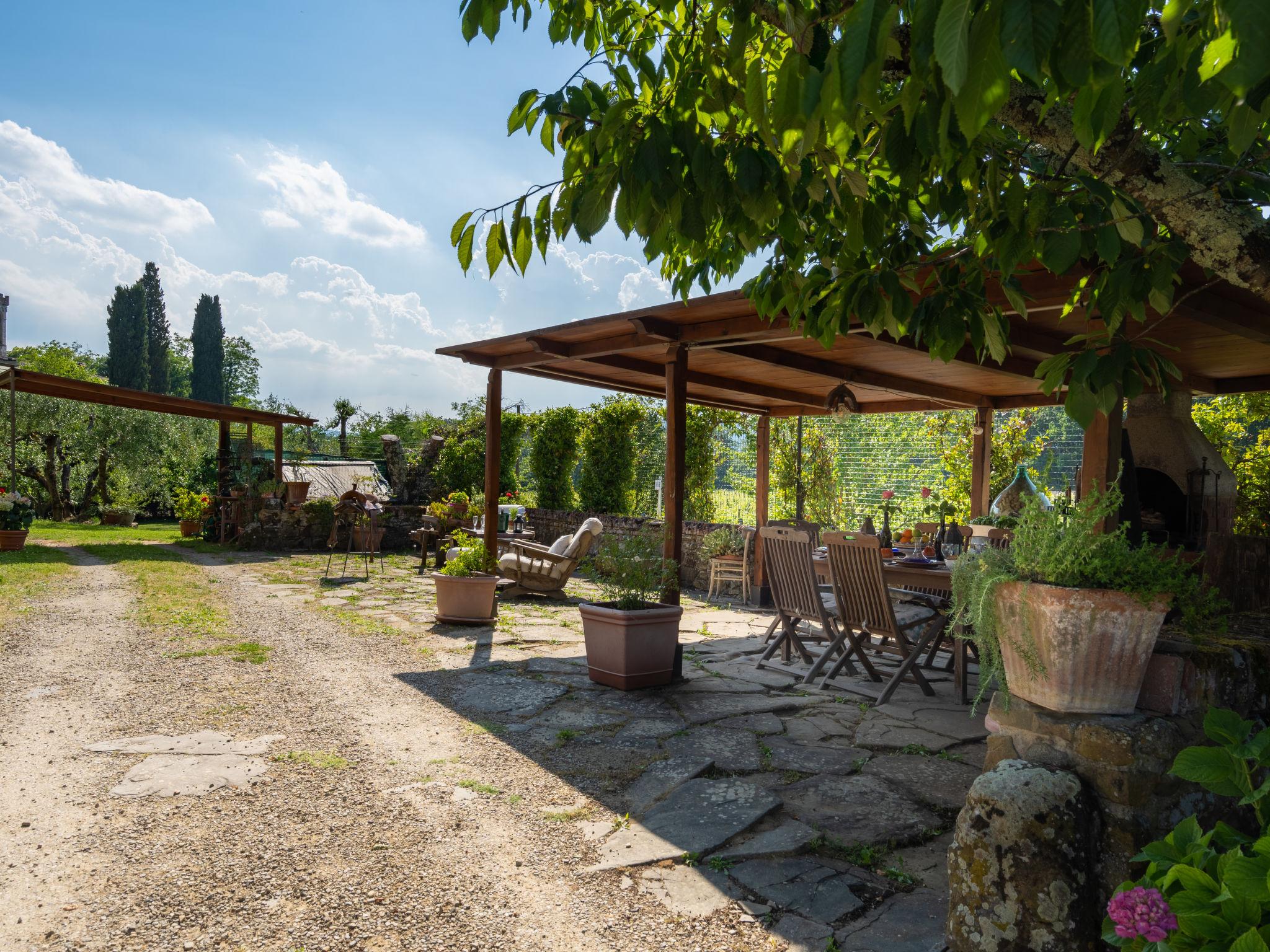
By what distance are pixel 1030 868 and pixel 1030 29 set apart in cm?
176

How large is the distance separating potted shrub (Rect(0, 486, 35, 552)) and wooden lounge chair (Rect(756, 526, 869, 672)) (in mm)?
10783

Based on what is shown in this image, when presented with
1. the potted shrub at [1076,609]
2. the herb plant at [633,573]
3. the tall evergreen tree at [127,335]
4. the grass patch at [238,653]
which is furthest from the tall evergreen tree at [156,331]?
the potted shrub at [1076,609]

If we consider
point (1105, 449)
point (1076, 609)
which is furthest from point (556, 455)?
point (1076, 609)

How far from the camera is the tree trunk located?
1474 millimetres

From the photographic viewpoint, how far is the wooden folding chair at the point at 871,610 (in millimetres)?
4457

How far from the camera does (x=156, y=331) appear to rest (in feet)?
100

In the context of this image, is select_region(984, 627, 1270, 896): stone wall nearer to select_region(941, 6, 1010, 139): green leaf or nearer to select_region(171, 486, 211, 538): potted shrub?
select_region(941, 6, 1010, 139): green leaf

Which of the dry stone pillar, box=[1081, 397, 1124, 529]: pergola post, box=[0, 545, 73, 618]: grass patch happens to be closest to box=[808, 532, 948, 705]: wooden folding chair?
box=[1081, 397, 1124, 529]: pergola post

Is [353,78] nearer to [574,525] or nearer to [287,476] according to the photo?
[574,525]

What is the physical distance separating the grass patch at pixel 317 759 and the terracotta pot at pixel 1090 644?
278 centimetres

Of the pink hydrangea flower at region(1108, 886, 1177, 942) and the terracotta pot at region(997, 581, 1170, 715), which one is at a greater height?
the terracotta pot at region(997, 581, 1170, 715)

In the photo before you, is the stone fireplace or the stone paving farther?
the stone fireplace

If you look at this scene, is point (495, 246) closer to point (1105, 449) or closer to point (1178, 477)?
point (1105, 449)

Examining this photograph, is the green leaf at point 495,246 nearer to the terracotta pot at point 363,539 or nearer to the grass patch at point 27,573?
the grass patch at point 27,573
